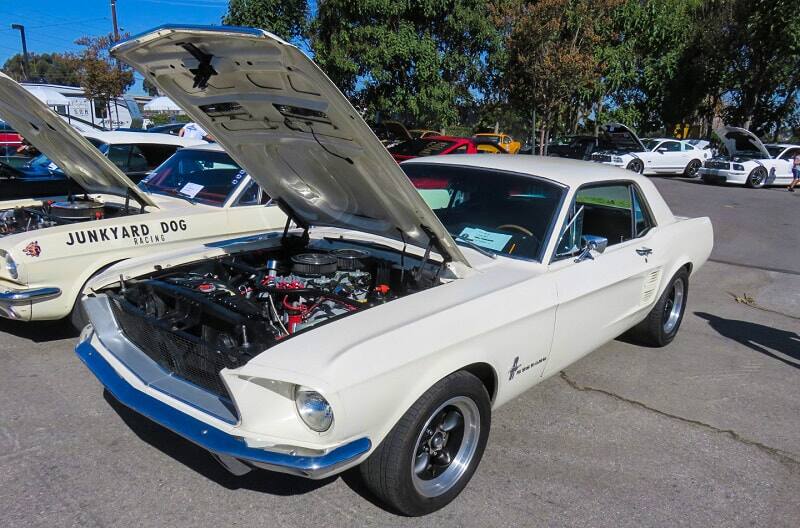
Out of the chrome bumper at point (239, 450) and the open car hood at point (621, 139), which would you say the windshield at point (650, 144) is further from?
the chrome bumper at point (239, 450)

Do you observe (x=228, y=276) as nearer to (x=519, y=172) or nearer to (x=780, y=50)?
(x=519, y=172)

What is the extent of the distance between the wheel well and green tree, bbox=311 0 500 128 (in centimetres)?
1623

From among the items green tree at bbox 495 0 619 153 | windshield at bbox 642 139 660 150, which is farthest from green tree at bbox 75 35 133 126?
windshield at bbox 642 139 660 150

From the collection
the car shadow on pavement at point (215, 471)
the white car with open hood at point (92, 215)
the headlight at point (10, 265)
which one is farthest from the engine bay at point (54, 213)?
the car shadow on pavement at point (215, 471)

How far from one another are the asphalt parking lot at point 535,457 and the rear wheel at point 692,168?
18.8 metres

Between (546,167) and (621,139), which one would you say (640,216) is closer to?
(546,167)

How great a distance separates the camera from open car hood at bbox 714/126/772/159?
19.3 m

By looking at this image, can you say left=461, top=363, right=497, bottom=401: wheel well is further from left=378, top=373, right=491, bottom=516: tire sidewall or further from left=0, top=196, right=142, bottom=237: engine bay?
left=0, top=196, right=142, bottom=237: engine bay

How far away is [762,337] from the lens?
531 centimetres

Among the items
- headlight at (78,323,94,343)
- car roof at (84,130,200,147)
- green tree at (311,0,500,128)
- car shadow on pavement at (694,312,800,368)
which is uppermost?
green tree at (311,0,500,128)

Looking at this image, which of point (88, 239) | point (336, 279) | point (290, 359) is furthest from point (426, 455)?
point (88, 239)

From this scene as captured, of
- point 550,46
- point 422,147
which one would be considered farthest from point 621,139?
point 422,147

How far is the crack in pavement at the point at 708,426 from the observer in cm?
334

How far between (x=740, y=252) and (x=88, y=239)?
345 inches
